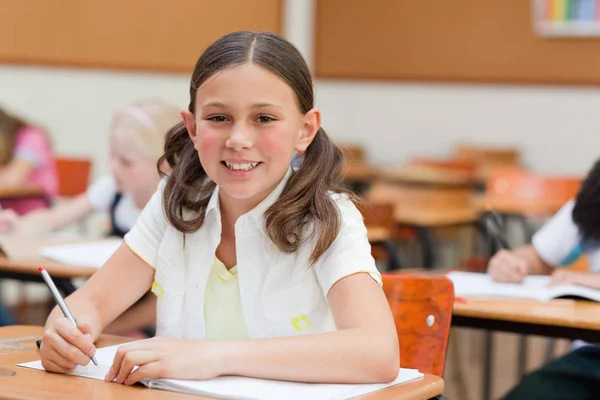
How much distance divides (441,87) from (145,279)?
6.37m

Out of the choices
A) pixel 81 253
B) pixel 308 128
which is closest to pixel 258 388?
pixel 308 128

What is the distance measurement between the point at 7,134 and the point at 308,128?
3.74m

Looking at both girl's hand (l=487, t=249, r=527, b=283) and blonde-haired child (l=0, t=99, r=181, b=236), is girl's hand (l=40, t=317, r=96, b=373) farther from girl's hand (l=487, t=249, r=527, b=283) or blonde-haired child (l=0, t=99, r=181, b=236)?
blonde-haired child (l=0, t=99, r=181, b=236)

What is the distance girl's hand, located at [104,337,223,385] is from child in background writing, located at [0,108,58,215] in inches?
149

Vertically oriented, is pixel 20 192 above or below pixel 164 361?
below

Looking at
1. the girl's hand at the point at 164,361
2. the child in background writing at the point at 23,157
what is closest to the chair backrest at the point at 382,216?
the child in background writing at the point at 23,157

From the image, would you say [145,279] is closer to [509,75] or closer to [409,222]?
[409,222]

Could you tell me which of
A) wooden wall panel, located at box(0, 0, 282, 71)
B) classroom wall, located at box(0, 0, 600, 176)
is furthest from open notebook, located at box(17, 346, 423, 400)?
wooden wall panel, located at box(0, 0, 282, 71)

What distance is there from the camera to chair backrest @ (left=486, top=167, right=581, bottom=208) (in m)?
4.78

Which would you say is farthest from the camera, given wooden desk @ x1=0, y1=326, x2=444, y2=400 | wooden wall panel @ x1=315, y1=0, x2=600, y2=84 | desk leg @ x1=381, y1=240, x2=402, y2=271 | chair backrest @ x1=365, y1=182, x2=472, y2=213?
wooden wall panel @ x1=315, y1=0, x2=600, y2=84

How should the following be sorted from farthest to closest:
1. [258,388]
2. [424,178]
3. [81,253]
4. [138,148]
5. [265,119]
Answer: [424,178] < [138,148] < [81,253] < [265,119] < [258,388]

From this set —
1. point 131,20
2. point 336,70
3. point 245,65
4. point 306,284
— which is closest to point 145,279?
point 306,284

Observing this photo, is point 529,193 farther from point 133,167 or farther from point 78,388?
point 78,388

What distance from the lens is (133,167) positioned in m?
3.22
